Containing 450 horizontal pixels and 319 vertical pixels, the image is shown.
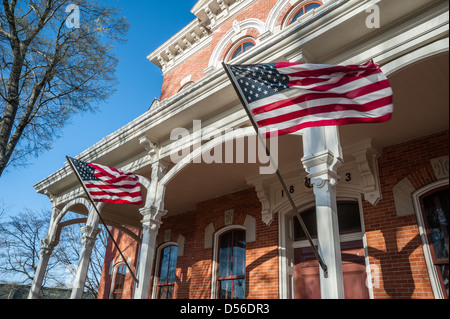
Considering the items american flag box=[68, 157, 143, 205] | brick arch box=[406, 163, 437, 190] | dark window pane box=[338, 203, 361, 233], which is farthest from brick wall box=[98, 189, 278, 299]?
brick arch box=[406, 163, 437, 190]

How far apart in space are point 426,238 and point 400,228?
408 millimetres

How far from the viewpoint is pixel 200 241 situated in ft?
30.3

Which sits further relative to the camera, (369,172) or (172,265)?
(172,265)

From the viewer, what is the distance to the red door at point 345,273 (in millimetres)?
6055

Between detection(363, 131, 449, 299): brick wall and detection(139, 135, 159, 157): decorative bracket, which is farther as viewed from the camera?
detection(139, 135, 159, 157): decorative bracket

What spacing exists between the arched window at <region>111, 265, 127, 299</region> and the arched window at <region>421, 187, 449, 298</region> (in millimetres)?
9992

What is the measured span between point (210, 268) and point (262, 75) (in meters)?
6.05

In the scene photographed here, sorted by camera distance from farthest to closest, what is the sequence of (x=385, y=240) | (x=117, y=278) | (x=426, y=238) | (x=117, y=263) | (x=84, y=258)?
(x=117, y=263)
(x=117, y=278)
(x=84, y=258)
(x=385, y=240)
(x=426, y=238)

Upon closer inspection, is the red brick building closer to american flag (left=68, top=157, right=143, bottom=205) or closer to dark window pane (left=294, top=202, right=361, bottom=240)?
dark window pane (left=294, top=202, right=361, bottom=240)

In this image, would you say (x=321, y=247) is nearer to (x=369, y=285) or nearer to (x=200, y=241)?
(x=369, y=285)

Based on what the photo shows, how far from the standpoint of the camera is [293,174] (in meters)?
7.50

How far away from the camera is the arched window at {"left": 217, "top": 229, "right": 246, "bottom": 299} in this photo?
803 centimetres

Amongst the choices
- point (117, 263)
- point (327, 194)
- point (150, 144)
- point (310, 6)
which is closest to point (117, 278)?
point (117, 263)

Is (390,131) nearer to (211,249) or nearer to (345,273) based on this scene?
(345,273)
